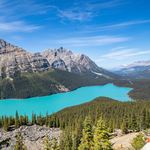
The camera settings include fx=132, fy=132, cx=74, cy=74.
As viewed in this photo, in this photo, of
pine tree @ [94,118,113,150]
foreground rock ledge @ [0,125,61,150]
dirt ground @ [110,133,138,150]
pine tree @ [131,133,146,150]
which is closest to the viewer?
pine tree @ [94,118,113,150]

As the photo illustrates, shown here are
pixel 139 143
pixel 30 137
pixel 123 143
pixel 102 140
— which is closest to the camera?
pixel 102 140

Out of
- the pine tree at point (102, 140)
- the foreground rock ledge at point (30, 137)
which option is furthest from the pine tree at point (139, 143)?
the foreground rock ledge at point (30, 137)

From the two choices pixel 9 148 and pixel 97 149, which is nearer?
pixel 97 149

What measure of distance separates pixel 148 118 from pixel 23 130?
7571 centimetres

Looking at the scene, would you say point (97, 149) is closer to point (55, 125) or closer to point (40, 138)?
point (40, 138)

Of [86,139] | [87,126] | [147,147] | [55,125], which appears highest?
[147,147]

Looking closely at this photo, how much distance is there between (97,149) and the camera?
2219 centimetres

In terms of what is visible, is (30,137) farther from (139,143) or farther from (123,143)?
(139,143)

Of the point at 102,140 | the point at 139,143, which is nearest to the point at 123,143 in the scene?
the point at 139,143

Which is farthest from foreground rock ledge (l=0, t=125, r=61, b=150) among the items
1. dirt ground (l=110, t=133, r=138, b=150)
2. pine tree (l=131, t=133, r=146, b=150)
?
pine tree (l=131, t=133, r=146, b=150)

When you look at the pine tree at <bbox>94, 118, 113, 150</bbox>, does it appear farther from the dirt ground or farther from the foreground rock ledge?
the foreground rock ledge

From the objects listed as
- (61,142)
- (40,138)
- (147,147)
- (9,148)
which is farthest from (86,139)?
(40,138)

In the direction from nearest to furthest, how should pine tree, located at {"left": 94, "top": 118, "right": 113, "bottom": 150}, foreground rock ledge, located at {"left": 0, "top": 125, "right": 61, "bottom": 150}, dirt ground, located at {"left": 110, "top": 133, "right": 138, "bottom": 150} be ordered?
1. pine tree, located at {"left": 94, "top": 118, "right": 113, "bottom": 150}
2. dirt ground, located at {"left": 110, "top": 133, "right": 138, "bottom": 150}
3. foreground rock ledge, located at {"left": 0, "top": 125, "right": 61, "bottom": 150}

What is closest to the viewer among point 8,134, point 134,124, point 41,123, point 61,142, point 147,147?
point 147,147
